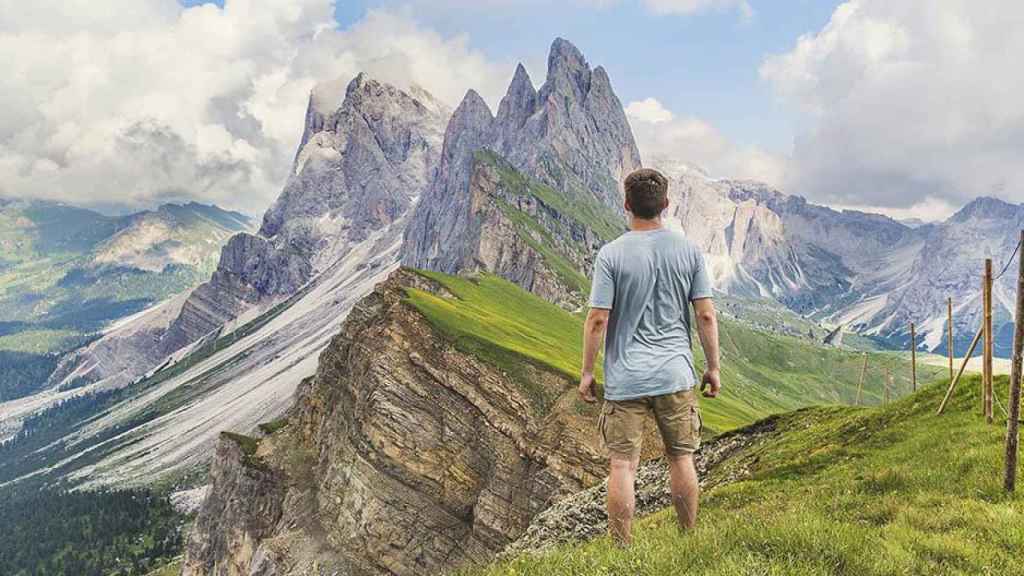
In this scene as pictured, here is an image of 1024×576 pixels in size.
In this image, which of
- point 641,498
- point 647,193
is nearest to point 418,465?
point 641,498

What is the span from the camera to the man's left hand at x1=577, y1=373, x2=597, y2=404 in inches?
386

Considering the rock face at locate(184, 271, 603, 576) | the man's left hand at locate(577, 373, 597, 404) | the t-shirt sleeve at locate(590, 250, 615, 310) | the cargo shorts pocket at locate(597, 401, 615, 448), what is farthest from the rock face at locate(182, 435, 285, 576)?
the t-shirt sleeve at locate(590, 250, 615, 310)

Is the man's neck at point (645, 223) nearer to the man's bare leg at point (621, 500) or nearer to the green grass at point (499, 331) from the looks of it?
the man's bare leg at point (621, 500)

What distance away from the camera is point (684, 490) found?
9.59 metres

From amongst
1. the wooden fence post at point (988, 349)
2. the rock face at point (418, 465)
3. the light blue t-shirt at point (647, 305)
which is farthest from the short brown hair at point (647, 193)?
the rock face at point (418, 465)

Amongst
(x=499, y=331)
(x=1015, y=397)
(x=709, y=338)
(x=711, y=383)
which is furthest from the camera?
(x=499, y=331)

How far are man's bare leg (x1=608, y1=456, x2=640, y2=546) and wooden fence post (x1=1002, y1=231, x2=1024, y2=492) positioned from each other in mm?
7426

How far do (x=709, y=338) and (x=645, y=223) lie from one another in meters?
Answer: 2.16

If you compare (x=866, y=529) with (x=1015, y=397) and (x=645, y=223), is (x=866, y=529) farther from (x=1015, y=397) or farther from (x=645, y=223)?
(x=1015, y=397)

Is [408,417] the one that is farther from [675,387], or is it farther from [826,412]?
[675,387]

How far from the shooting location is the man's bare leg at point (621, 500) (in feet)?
30.0

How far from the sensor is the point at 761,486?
18781mm

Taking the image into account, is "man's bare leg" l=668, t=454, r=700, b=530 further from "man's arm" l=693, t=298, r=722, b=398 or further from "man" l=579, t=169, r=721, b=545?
"man's arm" l=693, t=298, r=722, b=398

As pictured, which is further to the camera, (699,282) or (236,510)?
(236,510)
